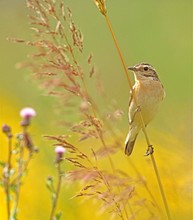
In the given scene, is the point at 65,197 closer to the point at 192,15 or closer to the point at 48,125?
the point at 48,125

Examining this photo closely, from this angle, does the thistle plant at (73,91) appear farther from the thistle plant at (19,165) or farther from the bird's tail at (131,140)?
the bird's tail at (131,140)

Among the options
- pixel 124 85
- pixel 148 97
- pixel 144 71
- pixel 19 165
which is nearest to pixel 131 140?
pixel 148 97

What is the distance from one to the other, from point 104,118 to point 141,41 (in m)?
6.48

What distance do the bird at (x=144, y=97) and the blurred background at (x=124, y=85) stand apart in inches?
5.4

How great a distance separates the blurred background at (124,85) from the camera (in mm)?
4086

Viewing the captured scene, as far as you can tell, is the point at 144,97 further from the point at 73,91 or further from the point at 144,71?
the point at 73,91

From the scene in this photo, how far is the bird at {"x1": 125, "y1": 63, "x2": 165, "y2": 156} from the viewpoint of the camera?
4.14 m

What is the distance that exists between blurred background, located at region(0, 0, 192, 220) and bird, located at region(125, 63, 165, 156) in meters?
0.14

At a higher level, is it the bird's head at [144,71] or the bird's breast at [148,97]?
the bird's head at [144,71]

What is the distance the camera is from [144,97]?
4.31 meters

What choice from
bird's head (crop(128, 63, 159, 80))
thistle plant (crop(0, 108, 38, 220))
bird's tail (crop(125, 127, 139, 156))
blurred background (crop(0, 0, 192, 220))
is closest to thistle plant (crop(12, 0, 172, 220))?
thistle plant (crop(0, 108, 38, 220))

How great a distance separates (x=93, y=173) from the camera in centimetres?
277

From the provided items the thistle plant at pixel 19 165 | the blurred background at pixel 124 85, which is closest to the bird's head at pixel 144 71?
the blurred background at pixel 124 85

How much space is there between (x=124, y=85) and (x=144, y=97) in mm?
1841
